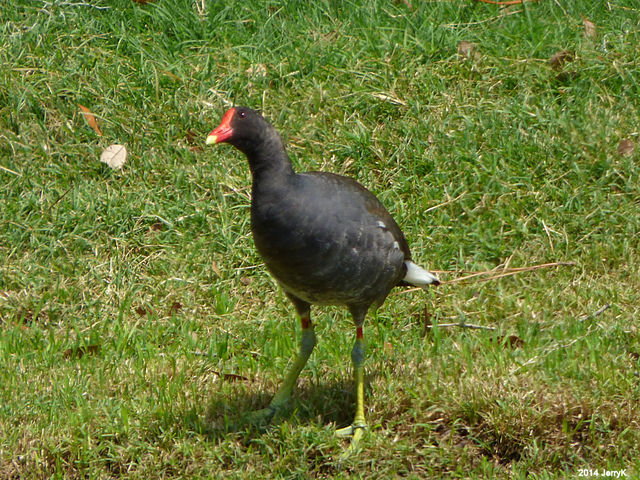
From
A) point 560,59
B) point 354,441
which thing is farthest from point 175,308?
point 560,59

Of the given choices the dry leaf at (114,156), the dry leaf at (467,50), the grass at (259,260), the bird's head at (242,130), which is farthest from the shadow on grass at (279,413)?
the dry leaf at (467,50)

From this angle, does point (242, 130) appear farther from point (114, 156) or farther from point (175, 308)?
point (114, 156)

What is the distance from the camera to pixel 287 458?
3.92m

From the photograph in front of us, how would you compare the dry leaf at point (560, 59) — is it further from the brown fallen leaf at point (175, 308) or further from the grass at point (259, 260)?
the brown fallen leaf at point (175, 308)

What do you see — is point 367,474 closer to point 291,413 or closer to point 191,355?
point 291,413

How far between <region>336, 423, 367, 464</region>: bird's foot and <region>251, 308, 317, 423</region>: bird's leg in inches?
Answer: 12.2

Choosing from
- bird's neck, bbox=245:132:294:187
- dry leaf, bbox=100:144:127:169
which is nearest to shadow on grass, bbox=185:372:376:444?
bird's neck, bbox=245:132:294:187

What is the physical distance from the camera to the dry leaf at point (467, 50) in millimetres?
6113

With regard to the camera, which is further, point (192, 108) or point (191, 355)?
point (192, 108)

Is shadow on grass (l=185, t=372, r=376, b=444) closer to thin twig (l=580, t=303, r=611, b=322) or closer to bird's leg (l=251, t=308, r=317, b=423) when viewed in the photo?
bird's leg (l=251, t=308, r=317, b=423)

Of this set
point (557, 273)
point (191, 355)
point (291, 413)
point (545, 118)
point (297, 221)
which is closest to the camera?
point (297, 221)

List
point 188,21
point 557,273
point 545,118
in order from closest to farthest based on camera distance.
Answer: point 557,273
point 545,118
point 188,21

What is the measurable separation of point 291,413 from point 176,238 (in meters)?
1.54

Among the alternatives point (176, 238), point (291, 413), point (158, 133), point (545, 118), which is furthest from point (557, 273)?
point (158, 133)
